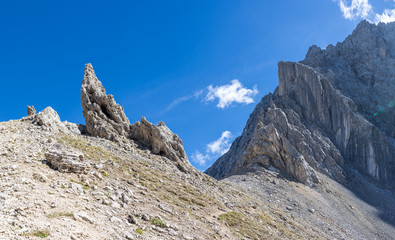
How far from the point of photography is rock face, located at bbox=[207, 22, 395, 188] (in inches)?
3656

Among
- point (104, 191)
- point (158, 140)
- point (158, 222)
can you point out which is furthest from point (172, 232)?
point (158, 140)

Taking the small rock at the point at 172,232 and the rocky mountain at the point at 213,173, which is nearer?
the rocky mountain at the point at 213,173

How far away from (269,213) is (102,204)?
37.3m

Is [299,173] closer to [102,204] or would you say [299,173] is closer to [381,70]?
[102,204]

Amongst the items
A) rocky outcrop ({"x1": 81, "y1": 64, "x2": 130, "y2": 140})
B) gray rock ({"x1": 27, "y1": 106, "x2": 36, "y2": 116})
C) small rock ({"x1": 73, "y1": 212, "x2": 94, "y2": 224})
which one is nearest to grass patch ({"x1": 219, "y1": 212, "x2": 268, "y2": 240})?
small rock ({"x1": 73, "y1": 212, "x2": 94, "y2": 224})

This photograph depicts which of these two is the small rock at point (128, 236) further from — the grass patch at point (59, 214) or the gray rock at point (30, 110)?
the gray rock at point (30, 110)

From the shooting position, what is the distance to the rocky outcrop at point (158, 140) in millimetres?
55031

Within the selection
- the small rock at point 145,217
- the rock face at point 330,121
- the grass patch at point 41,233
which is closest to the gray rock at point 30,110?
the small rock at point 145,217

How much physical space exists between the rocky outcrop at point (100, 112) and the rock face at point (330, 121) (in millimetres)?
45949

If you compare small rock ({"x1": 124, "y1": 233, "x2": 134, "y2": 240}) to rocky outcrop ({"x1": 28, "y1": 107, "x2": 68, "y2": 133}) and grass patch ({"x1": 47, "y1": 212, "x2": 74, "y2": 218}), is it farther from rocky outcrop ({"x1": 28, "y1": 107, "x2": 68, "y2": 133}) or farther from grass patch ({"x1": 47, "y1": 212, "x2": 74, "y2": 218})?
rocky outcrop ({"x1": 28, "y1": 107, "x2": 68, "y2": 133})

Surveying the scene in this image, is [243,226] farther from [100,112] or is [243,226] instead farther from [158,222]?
[100,112]

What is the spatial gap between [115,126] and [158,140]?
8433mm

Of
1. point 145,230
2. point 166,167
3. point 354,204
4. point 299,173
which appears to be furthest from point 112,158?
point 354,204

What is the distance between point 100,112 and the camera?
55906 mm
